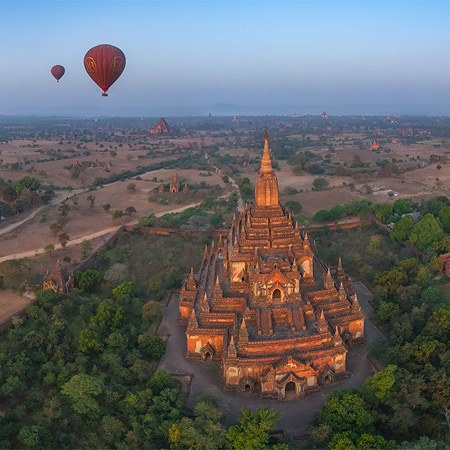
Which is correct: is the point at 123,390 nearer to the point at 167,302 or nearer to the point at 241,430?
the point at 241,430

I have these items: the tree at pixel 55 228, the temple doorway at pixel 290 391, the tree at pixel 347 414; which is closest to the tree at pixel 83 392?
the temple doorway at pixel 290 391

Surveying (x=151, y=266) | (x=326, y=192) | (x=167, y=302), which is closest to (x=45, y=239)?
(x=151, y=266)

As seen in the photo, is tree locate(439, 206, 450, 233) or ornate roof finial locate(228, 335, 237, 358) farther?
tree locate(439, 206, 450, 233)

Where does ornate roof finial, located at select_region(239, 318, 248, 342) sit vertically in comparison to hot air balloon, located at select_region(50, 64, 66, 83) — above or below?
below

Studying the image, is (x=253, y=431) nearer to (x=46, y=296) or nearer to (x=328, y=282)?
(x=328, y=282)

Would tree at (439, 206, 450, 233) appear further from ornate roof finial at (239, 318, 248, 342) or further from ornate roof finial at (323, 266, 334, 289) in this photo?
ornate roof finial at (239, 318, 248, 342)

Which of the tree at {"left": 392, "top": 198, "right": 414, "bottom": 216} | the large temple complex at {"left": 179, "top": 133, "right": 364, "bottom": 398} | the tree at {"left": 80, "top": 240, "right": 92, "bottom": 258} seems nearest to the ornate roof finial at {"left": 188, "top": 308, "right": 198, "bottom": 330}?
the large temple complex at {"left": 179, "top": 133, "right": 364, "bottom": 398}
